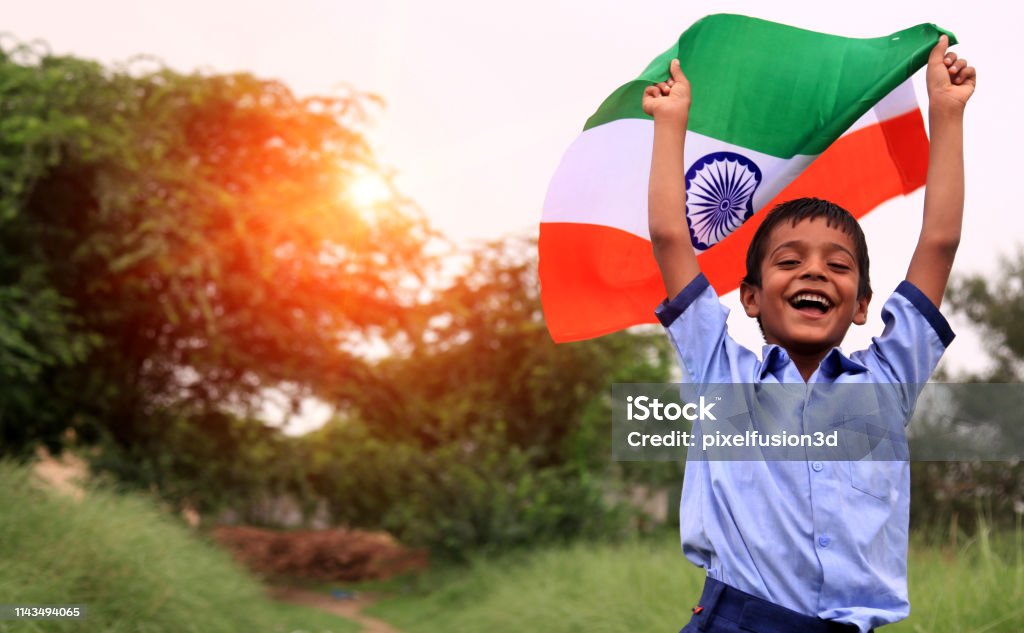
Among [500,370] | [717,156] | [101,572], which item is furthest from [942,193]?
[500,370]

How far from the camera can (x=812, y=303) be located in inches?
82.4

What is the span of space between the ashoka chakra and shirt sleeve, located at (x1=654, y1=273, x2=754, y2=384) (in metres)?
0.72

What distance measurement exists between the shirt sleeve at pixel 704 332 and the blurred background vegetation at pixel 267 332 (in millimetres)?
9463

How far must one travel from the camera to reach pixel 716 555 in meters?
2.00

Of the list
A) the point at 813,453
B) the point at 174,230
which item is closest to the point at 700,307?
the point at 813,453

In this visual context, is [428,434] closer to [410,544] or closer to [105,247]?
[410,544]

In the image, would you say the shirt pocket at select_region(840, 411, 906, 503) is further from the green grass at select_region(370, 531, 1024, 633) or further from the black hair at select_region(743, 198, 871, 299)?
the green grass at select_region(370, 531, 1024, 633)

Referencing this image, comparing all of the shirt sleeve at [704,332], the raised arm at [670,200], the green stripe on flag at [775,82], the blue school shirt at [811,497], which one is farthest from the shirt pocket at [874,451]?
the green stripe on flag at [775,82]

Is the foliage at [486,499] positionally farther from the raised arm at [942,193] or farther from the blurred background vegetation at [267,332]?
the raised arm at [942,193]

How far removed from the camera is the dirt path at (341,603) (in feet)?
33.6

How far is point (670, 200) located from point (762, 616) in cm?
85

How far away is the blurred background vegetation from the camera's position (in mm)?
11430

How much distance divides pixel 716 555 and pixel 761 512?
0.43ft

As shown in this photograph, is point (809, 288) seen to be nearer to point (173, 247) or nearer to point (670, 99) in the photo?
point (670, 99)
